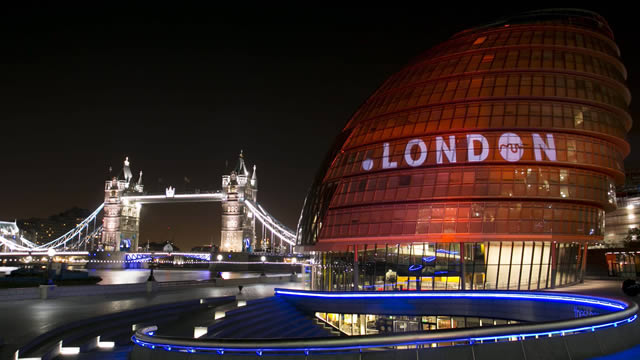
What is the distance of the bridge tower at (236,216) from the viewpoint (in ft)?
525

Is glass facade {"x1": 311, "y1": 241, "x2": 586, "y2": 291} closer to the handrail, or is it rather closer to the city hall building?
the city hall building

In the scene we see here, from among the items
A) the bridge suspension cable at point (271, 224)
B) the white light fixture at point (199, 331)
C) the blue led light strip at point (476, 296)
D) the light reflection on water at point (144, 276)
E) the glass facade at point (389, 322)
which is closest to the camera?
the white light fixture at point (199, 331)

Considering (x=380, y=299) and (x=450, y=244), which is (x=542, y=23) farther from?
(x=380, y=299)

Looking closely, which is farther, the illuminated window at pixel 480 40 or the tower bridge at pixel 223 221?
the tower bridge at pixel 223 221

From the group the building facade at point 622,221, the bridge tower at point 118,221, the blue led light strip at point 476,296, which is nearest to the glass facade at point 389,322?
the blue led light strip at point 476,296

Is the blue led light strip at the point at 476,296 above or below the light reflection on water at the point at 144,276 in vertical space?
above

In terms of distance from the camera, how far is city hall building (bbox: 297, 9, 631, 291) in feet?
136

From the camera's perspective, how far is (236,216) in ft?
535

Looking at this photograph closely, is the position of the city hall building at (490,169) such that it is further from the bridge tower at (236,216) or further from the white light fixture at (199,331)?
the bridge tower at (236,216)

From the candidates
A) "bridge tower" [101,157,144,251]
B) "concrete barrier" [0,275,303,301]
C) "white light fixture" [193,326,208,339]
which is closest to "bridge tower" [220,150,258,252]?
"bridge tower" [101,157,144,251]

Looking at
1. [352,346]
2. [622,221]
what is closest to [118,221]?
[622,221]

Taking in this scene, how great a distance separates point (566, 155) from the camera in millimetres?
42500

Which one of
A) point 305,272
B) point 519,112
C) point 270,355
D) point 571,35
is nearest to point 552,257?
point 519,112

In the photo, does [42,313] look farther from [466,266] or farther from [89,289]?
[466,266]
